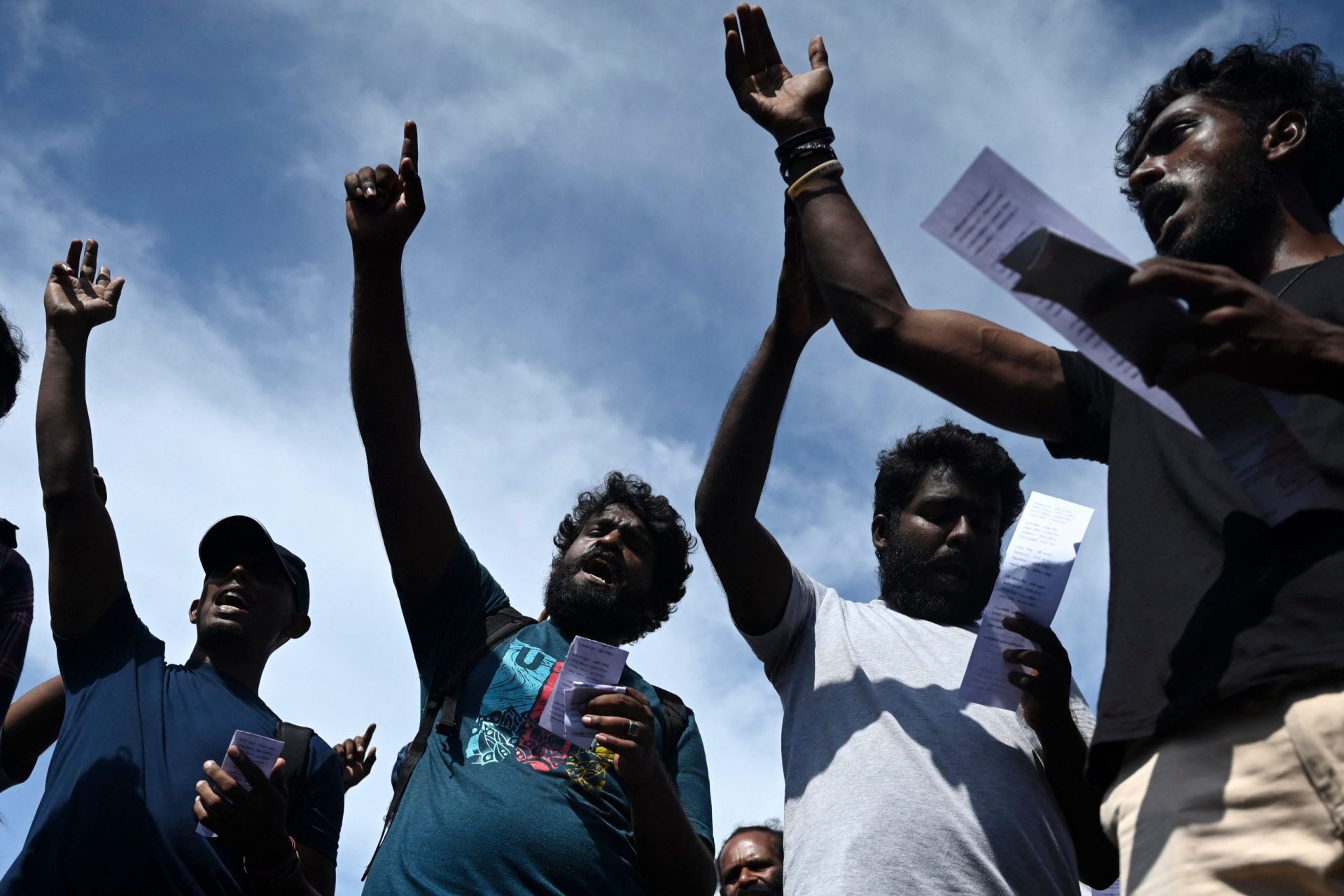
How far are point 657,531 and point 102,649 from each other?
2.50 m

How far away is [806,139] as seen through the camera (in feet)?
9.23

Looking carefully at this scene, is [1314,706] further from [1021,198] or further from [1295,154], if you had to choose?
[1295,154]

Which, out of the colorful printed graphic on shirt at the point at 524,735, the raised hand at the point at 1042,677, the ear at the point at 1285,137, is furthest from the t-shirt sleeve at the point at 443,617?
the ear at the point at 1285,137

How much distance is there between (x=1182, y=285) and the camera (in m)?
1.88

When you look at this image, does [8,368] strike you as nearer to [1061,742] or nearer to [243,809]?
[243,809]

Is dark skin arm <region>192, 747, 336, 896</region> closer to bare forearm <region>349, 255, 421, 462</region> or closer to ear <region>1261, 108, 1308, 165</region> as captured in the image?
bare forearm <region>349, 255, 421, 462</region>

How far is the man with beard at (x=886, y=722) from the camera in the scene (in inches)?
117

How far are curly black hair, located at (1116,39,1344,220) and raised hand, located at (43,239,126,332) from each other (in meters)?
3.68

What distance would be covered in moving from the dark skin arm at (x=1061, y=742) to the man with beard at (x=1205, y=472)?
79 cm

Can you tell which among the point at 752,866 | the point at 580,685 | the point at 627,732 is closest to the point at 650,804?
the point at 627,732

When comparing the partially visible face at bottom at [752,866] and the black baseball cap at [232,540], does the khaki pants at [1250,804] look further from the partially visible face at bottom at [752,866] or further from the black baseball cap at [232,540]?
the partially visible face at bottom at [752,866]

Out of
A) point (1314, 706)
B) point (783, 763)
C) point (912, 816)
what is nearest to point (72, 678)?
point (783, 763)

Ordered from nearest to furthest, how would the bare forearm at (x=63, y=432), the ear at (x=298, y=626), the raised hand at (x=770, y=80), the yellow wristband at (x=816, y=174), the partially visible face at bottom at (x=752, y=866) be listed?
the yellow wristband at (x=816, y=174) → the raised hand at (x=770, y=80) → the bare forearm at (x=63, y=432) → the ear at (x=298, y=626) → the partially visible face at bottom at (x=752, y=866)

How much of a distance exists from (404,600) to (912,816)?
5.91ft
